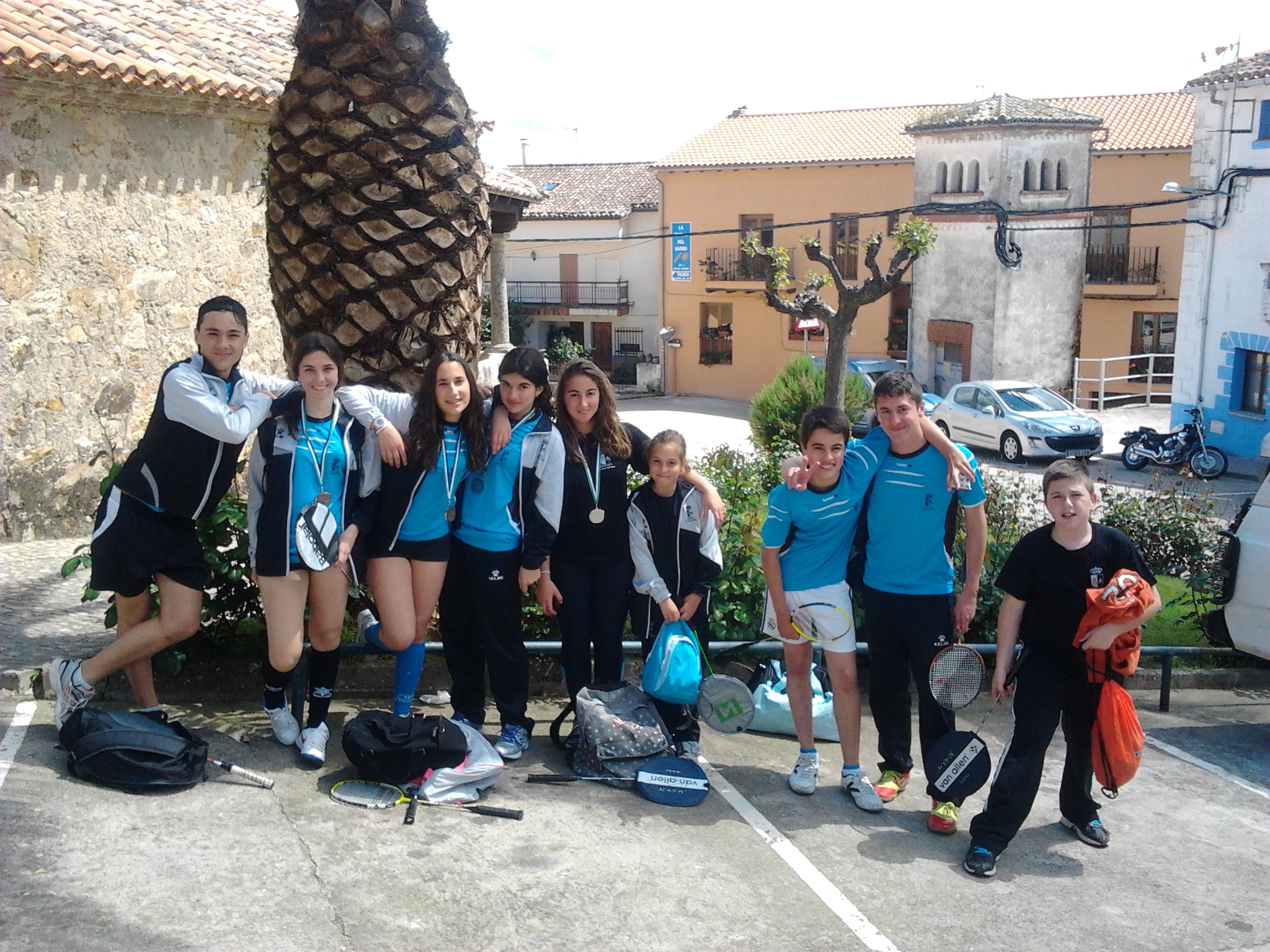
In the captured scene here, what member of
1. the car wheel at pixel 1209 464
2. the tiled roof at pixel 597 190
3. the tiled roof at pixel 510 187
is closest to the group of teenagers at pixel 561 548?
the tiled roof at pixel 510 187

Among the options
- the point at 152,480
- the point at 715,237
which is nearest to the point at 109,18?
Answer: the point at 152,480

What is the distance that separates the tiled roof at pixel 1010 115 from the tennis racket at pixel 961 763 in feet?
96.6

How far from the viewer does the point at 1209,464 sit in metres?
22.0

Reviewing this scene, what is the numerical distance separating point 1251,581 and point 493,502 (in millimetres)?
3954

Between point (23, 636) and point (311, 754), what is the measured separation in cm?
239

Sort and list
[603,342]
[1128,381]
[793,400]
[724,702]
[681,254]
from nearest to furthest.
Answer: [724,702], [793,400], [1128,381], [681,254], [603,342]

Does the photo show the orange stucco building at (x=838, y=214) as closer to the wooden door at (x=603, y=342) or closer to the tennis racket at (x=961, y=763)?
the wooden door at (x=603, y=342)

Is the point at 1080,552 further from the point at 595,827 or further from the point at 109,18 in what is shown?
the point at 109,18

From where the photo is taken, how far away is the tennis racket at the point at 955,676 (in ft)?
15.4

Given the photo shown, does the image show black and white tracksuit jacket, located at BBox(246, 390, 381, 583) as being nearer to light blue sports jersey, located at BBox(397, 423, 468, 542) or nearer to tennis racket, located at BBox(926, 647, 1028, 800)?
light blue sports jersey, located at BBox(397, 423, 468, 542)

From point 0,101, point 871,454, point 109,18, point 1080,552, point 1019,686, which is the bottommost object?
point 1019,686

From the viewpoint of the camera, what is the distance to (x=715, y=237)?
40.4 metres

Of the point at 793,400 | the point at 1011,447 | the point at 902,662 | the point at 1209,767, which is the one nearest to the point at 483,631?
the point at 902,662

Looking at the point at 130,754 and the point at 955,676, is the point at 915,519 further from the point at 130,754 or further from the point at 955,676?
the point at 130,754
